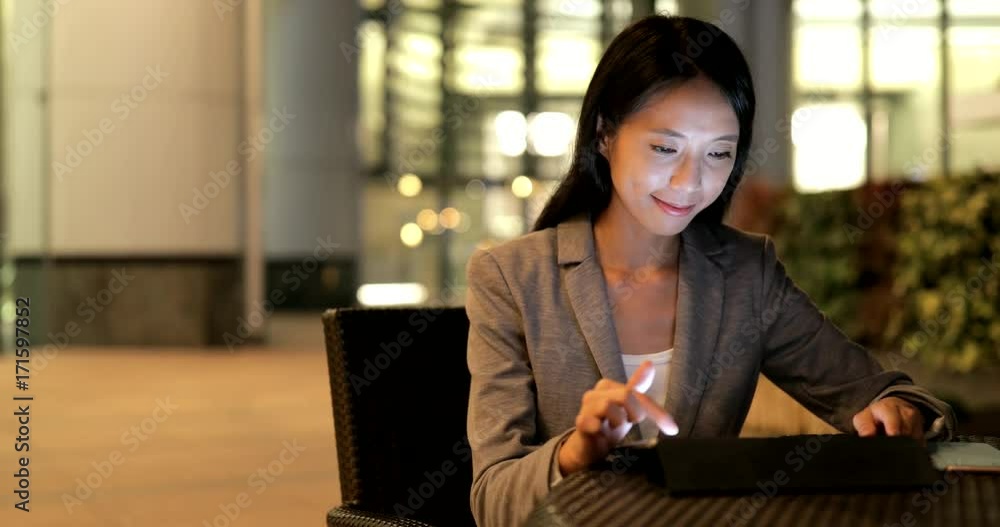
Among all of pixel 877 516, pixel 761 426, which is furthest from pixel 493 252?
pixel 761 426

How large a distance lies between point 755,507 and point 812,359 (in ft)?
2.44

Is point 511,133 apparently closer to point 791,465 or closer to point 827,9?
point 827,9

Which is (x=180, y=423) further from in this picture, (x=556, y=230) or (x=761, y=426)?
(x=556, y=230)

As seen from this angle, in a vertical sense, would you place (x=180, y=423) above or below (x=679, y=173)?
below

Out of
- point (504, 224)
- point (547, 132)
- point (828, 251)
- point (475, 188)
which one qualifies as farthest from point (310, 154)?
point (828, 251)

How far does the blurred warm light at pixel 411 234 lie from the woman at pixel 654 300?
20446 mm

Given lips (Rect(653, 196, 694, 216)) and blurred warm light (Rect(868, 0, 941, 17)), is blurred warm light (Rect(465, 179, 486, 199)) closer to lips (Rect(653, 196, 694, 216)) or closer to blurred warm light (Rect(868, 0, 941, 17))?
blurred warm light (Rect(868, 0, 941, 17))

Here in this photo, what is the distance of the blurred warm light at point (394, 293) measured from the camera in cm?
2141

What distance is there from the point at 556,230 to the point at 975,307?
269 inches

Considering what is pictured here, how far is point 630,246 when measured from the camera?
74.8 inches

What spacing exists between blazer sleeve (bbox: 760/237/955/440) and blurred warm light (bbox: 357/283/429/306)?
1932 cm

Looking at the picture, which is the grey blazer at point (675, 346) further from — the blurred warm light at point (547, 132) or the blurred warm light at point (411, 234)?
the blurred warm light at point (547, 132)

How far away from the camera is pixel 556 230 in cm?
189

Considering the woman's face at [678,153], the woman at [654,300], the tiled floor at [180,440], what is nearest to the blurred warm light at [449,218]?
the tiled floor at [180,440]
